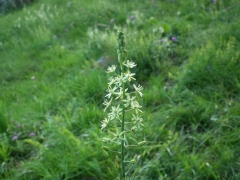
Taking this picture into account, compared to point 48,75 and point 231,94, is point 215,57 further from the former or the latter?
point 48,75

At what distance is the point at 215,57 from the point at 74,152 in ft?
6.45

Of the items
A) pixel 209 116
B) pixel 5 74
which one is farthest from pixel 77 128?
pixel 5 74

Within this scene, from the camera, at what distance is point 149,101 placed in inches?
132

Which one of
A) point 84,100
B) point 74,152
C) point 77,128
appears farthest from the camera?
point 84,100

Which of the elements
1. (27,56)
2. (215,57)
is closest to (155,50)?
(215,57)

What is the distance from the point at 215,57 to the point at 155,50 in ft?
3.12

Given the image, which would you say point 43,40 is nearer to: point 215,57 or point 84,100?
point 84,100

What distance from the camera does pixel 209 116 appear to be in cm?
286

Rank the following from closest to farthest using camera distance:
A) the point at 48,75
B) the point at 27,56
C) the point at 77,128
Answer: the point at 77,128
the point at 48,75
the point at 27,56

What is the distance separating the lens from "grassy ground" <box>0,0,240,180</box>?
8.28ft

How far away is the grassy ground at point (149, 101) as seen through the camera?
2.52 metres

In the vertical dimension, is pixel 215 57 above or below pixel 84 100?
above

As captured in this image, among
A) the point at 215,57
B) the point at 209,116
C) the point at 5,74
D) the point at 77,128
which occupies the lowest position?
the point at 5,74

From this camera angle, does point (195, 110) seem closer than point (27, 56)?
Yes
